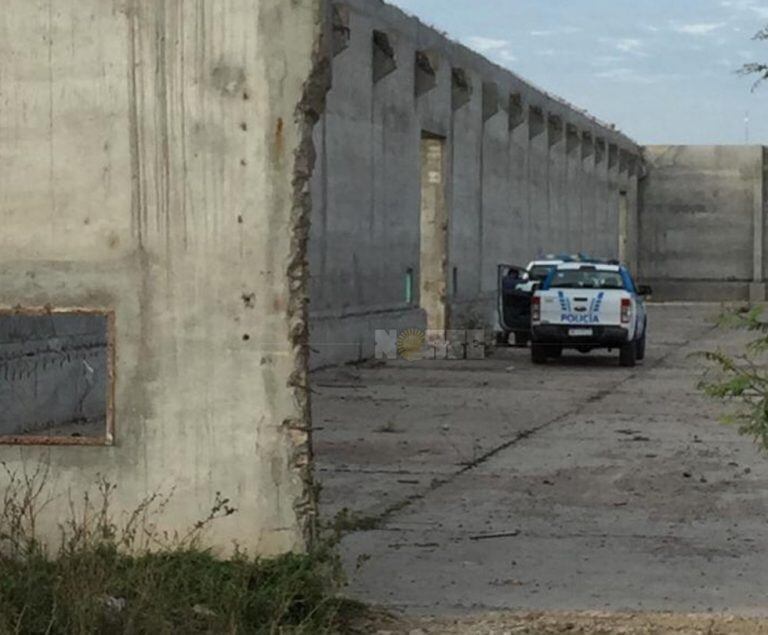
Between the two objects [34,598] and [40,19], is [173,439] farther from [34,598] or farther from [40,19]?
[40,19]

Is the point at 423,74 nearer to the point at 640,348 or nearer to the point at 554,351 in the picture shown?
the point at 554,351

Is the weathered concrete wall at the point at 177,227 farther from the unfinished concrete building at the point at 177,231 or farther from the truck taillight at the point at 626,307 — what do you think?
the truck taillight at the point at 626,307

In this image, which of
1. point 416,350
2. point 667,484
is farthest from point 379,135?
point 667,484

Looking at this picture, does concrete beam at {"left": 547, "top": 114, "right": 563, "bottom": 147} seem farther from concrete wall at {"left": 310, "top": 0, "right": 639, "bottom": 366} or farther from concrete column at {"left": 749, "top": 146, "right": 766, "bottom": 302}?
concrete column at {"left": 749, "top": 146, "right": 766, "bottom": 302}

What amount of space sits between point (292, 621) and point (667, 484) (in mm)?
6449

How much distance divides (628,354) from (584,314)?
1.33m

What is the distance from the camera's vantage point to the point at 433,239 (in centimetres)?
3281

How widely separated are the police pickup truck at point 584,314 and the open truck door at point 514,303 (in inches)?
86.3

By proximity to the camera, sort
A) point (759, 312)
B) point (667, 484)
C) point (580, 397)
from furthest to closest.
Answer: point (580, 397)
point (667, 484)
point (759, 312)

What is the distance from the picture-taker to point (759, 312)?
694 cm

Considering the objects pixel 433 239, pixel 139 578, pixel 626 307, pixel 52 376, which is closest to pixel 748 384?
pixel 139 578

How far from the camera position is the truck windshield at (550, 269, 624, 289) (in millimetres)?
27828

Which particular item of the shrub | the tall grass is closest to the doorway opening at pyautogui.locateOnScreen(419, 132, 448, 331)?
the tall grass

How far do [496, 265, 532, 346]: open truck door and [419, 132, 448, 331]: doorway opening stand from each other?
205 cm
